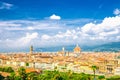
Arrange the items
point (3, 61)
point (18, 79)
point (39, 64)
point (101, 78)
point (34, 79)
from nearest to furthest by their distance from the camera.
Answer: point (18, 79), point (34, 79), point (101, 78), point (39, 64), point (3, 61)

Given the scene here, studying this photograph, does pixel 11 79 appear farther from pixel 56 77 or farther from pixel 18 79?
pixel 56 77

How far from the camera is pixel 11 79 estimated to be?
41.2 m

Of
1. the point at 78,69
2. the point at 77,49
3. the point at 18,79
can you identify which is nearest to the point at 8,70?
the point at 78,69

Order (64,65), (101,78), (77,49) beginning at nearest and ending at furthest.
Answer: (101,78) → (64,65) → (77,49)

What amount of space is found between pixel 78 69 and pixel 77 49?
6561cm

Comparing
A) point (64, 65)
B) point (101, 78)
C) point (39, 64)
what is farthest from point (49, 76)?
point (39, 64)

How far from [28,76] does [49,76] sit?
3.26 m

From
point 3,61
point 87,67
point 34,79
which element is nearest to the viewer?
point 34,79

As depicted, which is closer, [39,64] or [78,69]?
[78,69]

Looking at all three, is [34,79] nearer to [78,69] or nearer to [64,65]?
[78,69]

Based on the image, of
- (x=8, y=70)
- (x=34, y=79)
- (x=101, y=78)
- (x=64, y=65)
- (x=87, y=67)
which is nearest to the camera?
(x=34, y=79)

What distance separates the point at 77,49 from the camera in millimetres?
140750

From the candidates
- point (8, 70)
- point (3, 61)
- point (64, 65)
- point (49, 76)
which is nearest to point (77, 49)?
point (3, 61)

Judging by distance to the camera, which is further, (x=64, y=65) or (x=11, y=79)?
(x=64, y=65)
